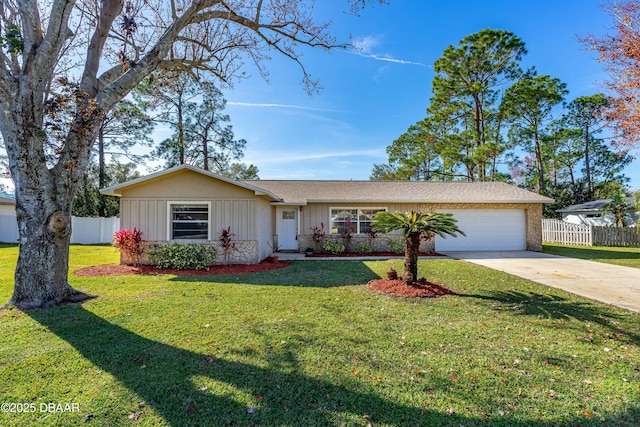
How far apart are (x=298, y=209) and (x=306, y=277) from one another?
602 cm

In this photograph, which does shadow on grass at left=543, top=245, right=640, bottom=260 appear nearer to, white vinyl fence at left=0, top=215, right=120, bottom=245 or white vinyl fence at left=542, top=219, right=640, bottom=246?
white vinyl fence at left=542, top=219, right=640, bottom=246

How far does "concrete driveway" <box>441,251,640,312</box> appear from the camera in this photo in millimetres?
5871

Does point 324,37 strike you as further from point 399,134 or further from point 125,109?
point 399,134

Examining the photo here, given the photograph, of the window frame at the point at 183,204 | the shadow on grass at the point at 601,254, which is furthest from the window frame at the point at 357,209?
the shadow on grass at the point at 601,254

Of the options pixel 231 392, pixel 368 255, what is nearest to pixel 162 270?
pixel 231 392

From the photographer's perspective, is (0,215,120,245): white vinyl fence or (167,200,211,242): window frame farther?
(0,215,120,245): white vinyl fence

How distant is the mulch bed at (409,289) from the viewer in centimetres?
594

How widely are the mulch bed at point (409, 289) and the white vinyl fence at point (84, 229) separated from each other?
1907 centimetres

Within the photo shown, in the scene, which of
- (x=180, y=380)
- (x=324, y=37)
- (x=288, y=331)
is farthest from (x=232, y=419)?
(x=324, y=37)

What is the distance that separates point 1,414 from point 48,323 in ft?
8.18

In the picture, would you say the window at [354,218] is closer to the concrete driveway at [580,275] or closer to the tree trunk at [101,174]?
the concrete driveway at [580,275]

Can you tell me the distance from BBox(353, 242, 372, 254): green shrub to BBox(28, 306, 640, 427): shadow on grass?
9662mm

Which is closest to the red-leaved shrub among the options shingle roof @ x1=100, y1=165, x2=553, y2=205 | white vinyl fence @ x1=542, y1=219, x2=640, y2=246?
shingle roof @ x1=100, y1=165, x2=553, y2=205

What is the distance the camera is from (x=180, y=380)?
2834 millimetres
